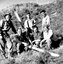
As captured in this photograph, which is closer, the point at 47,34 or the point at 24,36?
the point at 47,34

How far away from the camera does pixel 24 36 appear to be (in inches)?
552

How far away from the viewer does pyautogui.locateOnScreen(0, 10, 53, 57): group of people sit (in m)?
13.4

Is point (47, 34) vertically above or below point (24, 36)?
above

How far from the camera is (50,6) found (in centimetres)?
1898

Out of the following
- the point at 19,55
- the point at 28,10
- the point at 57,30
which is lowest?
the point at 19,55

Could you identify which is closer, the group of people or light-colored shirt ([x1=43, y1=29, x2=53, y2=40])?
light-colored shirt ([x1=43, y1=29, x2=53, y2=40])

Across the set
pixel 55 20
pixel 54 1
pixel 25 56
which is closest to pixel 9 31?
pixel 25 56

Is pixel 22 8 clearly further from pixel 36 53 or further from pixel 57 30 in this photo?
pixel 36 53

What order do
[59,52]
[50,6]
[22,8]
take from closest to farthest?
[59,52] < [50,6] < [22,8]

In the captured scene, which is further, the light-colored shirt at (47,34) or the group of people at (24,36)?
the group of people at (24,36)

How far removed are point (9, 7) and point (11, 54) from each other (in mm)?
8832

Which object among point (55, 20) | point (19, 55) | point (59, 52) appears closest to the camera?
point (59, 52)

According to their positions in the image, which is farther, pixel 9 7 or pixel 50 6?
pixel 9 7

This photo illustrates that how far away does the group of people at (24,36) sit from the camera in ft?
44.0
